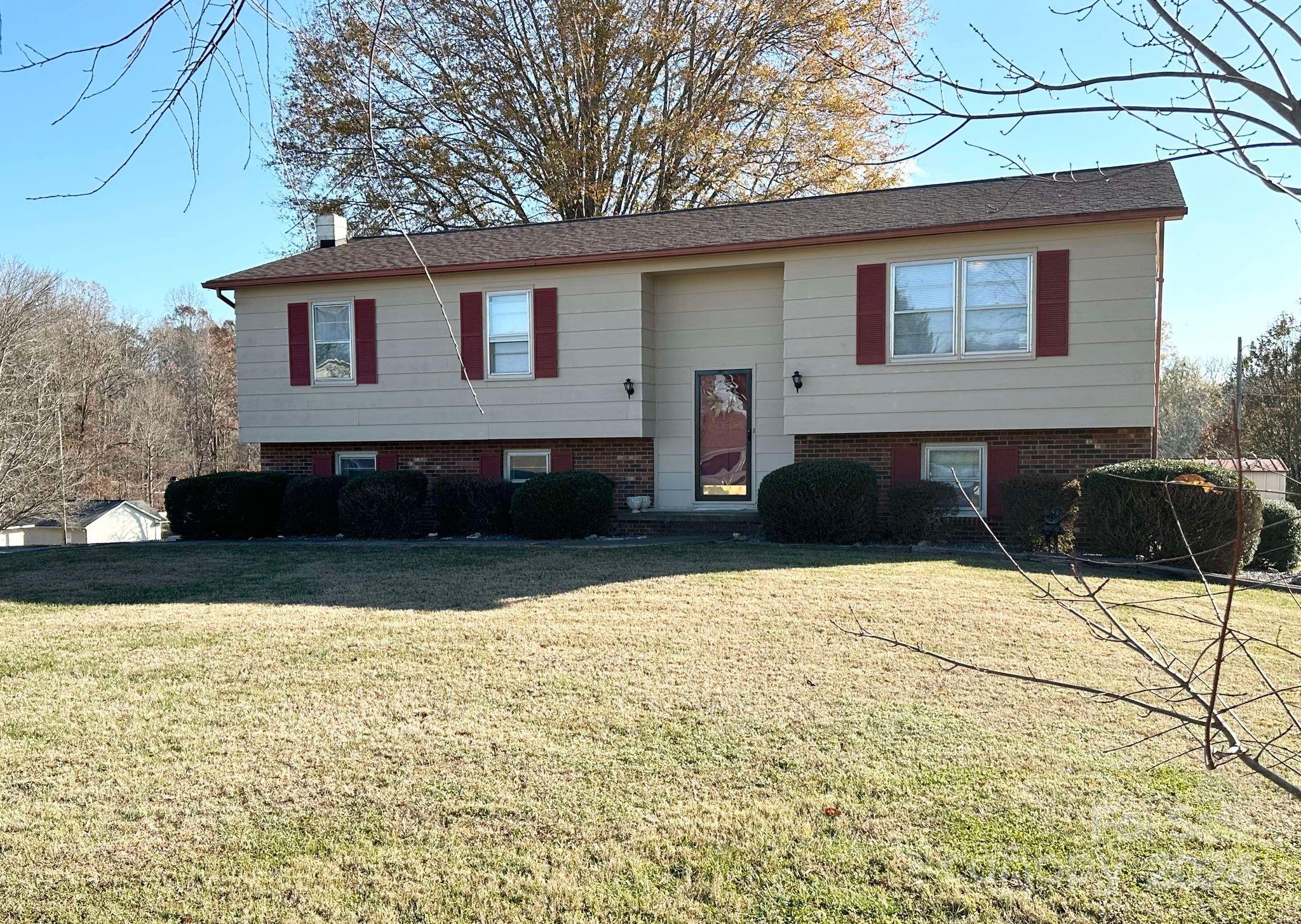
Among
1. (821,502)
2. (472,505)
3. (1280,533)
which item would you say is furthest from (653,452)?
(1280,533)

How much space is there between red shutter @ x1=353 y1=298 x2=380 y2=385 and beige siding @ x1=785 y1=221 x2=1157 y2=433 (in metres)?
6.54

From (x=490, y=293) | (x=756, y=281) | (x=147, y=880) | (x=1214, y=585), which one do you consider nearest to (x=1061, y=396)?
(x=1214, y=585)

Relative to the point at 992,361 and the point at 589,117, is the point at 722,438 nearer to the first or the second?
the point at 992,361

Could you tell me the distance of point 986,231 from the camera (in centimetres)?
1181

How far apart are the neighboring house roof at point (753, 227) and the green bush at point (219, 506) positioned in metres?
3.58

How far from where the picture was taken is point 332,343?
15.2 m

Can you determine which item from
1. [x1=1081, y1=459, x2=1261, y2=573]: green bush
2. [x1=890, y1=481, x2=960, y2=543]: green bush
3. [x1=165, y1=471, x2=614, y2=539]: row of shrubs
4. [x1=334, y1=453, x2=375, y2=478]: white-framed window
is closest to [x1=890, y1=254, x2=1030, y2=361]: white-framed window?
[x1=890, y1=481, x2=960, y2=543]: green bush

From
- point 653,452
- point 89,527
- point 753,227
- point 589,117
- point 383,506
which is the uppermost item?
point 589,117

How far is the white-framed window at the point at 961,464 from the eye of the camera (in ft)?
40.7

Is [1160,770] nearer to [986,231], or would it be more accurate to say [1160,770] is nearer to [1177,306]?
[986,231]

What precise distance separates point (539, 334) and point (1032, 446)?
7078 millimetres

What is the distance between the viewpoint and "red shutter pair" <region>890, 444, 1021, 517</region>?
12.1 meters

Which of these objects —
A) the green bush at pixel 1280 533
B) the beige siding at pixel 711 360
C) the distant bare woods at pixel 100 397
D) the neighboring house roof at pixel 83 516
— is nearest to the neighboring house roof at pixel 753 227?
the beige siding at pixel 711 360

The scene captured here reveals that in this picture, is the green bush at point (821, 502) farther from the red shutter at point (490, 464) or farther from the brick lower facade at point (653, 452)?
the red shutter at point (490, 464)
